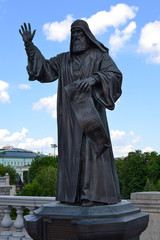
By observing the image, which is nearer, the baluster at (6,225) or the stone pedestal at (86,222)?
the stone pedestal at (86,222)

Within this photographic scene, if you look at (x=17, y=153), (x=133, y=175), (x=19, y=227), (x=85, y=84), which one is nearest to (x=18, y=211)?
(x=19, y=227)

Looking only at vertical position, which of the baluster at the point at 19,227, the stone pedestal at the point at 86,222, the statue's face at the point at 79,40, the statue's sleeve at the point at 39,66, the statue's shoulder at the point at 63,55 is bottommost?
the baluster at the point at 19,227

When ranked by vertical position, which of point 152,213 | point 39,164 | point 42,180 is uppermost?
point 39,164

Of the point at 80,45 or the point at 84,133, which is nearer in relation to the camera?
the point at 84,133

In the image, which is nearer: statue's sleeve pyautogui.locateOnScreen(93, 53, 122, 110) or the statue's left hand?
the statue's left hand

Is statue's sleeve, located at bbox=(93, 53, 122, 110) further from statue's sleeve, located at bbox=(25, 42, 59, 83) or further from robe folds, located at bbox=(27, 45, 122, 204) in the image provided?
statue's sleeve, located at bbox=(25, 42, 59, 83)

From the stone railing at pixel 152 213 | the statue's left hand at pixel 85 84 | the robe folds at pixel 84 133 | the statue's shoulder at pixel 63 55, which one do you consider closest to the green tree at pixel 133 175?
the stone railing at pixel 152 213

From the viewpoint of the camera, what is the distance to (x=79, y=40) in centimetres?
508

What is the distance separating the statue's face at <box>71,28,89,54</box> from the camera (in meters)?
5.06

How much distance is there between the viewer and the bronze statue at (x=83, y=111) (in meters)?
4.61

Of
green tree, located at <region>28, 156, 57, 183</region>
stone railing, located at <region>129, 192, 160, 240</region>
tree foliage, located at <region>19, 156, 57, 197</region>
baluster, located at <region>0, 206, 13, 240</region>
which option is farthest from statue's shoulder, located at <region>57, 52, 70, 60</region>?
green tree, located at <region>28, 156, 57, 183</region>

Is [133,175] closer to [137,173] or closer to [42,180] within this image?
[137,173]

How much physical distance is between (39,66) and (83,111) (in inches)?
40.5

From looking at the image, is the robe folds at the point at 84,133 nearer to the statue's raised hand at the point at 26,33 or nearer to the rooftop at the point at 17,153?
the statue's raised hand at the point at 26,33
